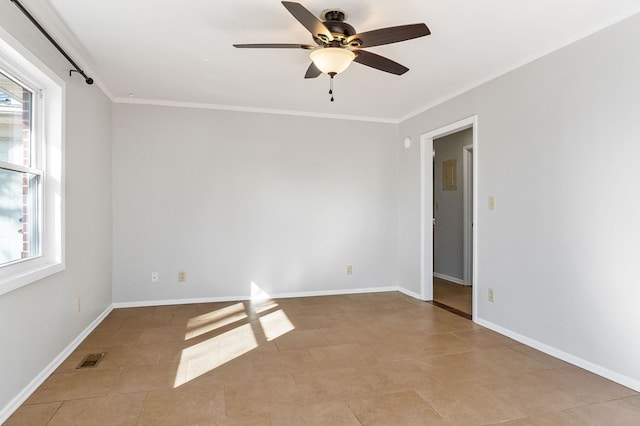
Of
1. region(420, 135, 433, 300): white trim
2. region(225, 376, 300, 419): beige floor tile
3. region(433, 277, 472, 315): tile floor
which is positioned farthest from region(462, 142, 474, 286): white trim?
region(225, 376, 300, 419): beige floor tile

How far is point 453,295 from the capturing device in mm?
5012

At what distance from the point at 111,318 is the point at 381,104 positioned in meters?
3.83

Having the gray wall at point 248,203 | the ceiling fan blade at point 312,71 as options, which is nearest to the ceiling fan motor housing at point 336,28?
the ceiling fan blade at point 312,71

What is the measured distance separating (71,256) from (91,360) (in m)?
0.84

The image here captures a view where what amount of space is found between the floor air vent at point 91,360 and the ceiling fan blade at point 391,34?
2.90 m

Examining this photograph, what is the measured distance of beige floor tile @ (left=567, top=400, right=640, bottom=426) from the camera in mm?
2061

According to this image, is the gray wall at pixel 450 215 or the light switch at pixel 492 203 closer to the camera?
the light switch at pixel 492 203

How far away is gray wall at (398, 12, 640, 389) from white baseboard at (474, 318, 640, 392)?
0.01 meters

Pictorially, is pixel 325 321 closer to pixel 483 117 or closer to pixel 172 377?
pixel 172 377

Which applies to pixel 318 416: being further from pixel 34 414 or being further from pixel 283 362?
pixel 34 414

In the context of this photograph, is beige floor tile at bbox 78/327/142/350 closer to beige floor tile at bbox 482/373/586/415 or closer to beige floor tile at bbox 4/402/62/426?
beige floor tile at bbox 4/402/62/426

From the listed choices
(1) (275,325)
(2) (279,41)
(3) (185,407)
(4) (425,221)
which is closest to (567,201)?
(4) (425,221)

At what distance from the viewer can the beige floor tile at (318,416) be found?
203cm

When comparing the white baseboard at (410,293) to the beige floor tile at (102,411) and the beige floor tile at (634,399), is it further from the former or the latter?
the beige floor tile at (102,411)
